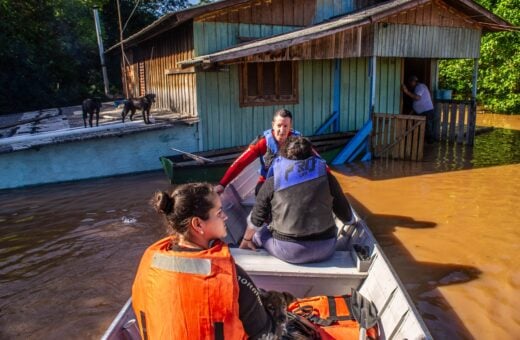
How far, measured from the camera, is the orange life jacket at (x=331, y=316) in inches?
115

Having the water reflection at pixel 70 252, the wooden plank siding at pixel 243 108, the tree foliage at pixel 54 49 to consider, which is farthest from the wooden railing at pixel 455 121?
the tree foliage at pixel 54 49

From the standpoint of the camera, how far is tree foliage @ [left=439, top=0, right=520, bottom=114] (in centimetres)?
1761

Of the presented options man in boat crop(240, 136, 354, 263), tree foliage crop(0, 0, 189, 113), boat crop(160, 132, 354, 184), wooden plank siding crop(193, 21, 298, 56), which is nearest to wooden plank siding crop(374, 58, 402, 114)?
wooden plank siding crop(193, 21, 298, 56)

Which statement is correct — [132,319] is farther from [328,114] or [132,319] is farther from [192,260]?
[328,114]

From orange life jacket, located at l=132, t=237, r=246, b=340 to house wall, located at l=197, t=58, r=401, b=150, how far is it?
8.29 meters

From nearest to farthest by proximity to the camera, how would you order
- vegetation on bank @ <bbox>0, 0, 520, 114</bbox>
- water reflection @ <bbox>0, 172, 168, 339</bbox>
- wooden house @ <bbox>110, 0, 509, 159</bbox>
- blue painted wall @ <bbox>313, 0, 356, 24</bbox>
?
water reflection @ <bbox>0, 172, 168, 339</bbox>
wooden house @ <bbox>110, 0, 509, 159</bbox>
blue painted wall @ <bbox>313, 0, 356, 24</bbox>
vegetation on bank @ <bbox>0, 0, 520, 114</bbox>

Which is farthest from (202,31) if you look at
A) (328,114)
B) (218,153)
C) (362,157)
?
Answer: (362,157)

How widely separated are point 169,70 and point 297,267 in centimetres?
860

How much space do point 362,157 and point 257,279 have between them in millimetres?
7717

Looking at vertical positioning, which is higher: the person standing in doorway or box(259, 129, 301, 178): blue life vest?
the person standing in doorway

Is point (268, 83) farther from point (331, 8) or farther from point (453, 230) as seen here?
point (453, 230)

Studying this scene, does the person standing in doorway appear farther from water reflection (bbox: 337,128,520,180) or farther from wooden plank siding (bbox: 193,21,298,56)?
wooden plank siding (bbox: 193,21,298,56)

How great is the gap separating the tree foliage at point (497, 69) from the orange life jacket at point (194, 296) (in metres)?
19.4

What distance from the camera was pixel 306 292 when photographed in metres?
3.70
